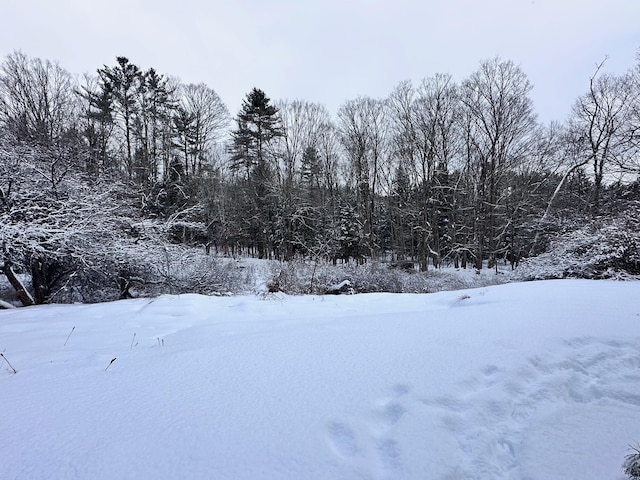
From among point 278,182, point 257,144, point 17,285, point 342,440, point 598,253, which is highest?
point 257,144

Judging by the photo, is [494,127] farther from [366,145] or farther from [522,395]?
[522,395]

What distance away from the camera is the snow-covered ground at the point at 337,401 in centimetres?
139

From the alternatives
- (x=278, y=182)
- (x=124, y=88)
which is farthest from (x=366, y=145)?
(x=124, y=88)

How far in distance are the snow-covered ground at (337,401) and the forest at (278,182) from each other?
2.11m

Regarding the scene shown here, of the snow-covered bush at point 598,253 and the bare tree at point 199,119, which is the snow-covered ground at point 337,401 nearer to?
Answer: the snow-covered bush at point 598,253

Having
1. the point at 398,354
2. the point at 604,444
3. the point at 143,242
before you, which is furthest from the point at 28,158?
the point at 604,444

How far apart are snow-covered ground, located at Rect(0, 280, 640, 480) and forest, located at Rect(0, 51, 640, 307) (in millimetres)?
2108

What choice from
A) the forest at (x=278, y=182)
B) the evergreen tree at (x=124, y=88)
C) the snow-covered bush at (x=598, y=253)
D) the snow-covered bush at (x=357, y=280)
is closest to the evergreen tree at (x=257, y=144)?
the forest at (x=278, y=182)

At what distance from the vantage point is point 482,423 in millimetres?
1683

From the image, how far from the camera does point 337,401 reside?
1789 mm

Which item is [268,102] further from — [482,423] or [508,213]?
[482,423]

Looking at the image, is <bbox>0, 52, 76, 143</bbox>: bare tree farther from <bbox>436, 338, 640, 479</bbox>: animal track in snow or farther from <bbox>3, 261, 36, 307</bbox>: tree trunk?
<bbox>436, 338, 640, 479</bbox>: animal track in snow

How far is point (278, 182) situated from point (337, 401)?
2416cm

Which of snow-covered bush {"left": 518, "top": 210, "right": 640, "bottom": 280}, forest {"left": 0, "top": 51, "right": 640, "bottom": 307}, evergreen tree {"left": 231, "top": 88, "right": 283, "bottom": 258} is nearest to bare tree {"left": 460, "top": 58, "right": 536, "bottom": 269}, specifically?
forest {"left": 0, "top": 51, "right": 640, "bottom": 307}
